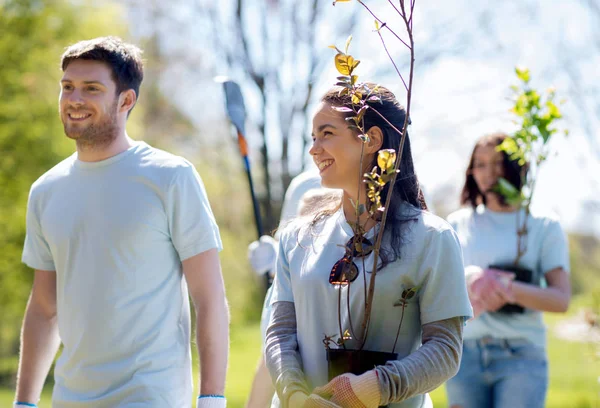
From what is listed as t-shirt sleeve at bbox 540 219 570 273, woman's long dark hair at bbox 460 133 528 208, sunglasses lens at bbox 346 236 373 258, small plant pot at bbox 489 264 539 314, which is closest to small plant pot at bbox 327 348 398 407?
sunglasses lens at bbox 346 236 373 258

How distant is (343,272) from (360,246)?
0.31ft

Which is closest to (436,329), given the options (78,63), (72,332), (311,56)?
(72,332)

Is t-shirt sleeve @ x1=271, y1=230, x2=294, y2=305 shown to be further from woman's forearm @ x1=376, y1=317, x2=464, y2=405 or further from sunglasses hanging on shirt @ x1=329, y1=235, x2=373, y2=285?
woman's forearm @ x1=376, y1=317, x2=464, y2=405

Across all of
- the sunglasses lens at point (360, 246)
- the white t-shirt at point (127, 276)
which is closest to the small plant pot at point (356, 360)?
the sunglasses lens at point (360, 246)

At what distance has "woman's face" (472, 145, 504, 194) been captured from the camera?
14.1 ft

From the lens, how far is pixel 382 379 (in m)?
2.09

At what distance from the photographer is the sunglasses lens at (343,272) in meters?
2.25

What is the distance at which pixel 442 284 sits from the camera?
2.23m

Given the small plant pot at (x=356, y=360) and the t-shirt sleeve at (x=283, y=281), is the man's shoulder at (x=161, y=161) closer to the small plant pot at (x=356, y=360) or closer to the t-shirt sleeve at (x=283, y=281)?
the t-shirt sleeve at (x=283, y=281)

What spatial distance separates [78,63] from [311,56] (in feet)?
36.9

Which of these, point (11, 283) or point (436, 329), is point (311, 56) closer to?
point (11, 283)

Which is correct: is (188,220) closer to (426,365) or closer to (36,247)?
(36,247)

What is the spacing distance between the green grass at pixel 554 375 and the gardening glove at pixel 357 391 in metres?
5.66

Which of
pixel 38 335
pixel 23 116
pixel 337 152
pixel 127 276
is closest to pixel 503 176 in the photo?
pixel 337 152
